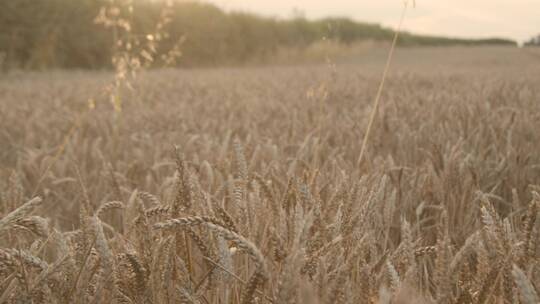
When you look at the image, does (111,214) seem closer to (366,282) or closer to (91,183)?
(91,183)

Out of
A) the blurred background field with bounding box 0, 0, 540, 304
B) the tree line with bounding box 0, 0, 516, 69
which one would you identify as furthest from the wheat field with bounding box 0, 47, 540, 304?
the tree line with bounding box 0, 0, 516, 69

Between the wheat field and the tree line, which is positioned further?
the tree line

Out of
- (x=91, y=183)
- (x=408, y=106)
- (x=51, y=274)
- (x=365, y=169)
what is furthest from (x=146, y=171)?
(x=408, y=106)

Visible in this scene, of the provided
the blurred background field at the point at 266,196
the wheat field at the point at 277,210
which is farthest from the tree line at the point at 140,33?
the wheat field at the point at 277,210

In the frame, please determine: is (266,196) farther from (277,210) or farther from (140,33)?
(140,33)

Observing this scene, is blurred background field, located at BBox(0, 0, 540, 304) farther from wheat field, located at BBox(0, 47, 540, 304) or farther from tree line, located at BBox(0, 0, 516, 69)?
tree line, located at BBox(0, 0, 516, 69)

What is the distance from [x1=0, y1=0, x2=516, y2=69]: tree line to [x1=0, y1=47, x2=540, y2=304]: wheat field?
184 inches

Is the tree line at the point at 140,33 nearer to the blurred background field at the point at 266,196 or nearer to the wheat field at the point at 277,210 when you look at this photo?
the blurred background field at the point at 266,196

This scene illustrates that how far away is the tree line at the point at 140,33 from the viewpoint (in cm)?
1110

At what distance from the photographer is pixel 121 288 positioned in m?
0.85

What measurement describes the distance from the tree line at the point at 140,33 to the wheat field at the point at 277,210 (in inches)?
184

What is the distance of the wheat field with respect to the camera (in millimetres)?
696

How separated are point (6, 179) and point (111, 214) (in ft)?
2.00

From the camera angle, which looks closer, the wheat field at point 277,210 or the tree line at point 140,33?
the wheat field at point 277,210
